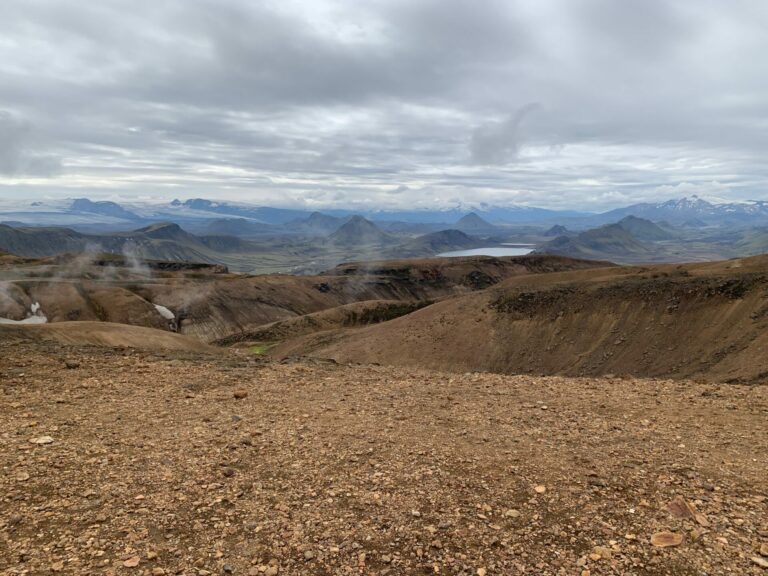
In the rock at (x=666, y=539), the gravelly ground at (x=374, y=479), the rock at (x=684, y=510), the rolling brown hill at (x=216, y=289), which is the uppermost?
the rock at (x=684, y=510)

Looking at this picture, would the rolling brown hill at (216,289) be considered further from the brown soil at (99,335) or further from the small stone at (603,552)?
the small stone at (603,552)

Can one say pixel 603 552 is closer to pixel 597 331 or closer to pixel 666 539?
pixel 666 539

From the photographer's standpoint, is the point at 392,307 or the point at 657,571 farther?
the point at 392,307

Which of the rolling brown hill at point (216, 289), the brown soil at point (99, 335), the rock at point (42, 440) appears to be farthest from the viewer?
the rolling brown hill at point (216, 289)

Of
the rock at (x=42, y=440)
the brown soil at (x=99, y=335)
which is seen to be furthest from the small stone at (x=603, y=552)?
the brown soil at (x=99, y=335)

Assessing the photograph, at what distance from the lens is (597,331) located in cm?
3725

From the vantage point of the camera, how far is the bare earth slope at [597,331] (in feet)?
96.8

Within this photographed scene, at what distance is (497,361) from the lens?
38281 mm

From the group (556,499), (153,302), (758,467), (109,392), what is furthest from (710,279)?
(153,302)

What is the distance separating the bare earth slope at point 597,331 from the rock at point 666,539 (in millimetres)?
18768

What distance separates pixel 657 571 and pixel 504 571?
1.83 metres

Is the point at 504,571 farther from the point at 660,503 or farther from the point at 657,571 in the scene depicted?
the point at 660,503

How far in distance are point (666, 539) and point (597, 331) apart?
33.3m

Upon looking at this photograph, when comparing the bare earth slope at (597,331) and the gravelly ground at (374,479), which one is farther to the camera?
the bare earth slope at (597,331)
